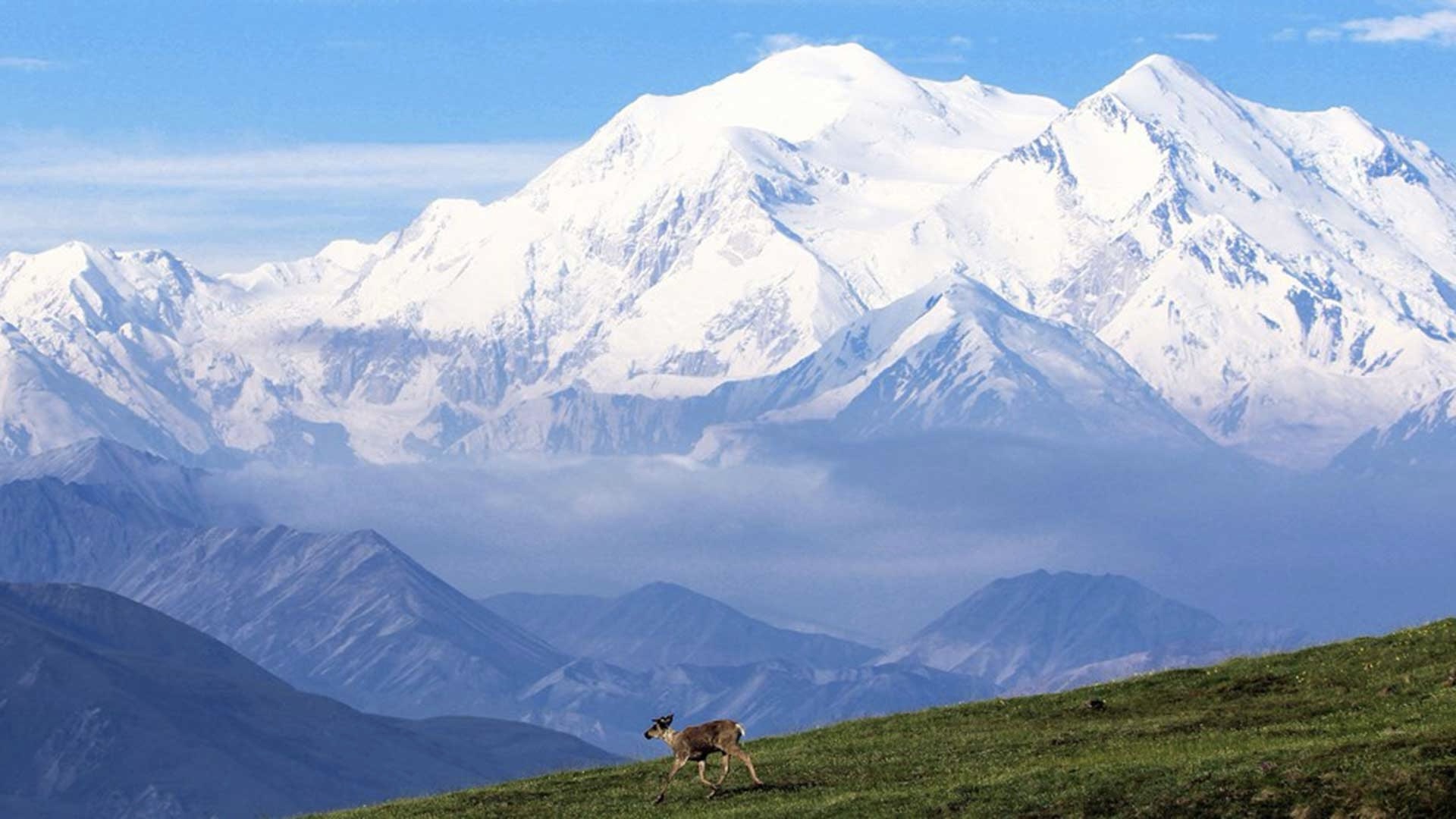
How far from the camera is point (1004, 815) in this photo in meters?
58.2

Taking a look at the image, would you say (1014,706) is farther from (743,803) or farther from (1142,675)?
(743,803)

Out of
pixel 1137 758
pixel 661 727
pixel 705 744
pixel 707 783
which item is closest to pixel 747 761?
pixel 705 744

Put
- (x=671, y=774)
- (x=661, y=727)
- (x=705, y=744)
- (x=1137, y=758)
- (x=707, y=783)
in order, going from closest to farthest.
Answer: (x=1137, y=758) < (x=671, y=774) < (x=705, y=744) < (x=707, y=783) < (x=661, y=727)

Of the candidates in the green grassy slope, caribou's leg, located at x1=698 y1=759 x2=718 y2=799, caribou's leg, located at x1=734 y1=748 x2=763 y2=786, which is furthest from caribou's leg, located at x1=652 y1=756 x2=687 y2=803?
caribou's leg, located at x1=734 y1=748 x2=763 y2=786

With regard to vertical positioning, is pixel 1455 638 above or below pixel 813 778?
above

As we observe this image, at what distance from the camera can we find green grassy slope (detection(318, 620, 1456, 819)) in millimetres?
56750

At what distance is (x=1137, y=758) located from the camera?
63156 millimetres

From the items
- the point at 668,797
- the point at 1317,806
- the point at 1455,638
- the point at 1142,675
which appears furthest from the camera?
the point at 1142,675

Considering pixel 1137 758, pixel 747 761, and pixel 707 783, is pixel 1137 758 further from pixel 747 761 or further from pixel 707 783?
pixel 707 783

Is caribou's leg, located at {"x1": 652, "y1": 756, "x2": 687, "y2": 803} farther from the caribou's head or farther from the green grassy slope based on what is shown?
the caribou's head

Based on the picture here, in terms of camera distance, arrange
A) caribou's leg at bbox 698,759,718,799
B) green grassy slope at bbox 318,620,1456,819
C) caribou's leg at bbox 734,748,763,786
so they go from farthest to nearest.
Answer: caribou's leg at bbox 698,759,718,799
caribou's leg at bbox 734,748,763,786
green grassy slope at bbox 318,620,1456,819

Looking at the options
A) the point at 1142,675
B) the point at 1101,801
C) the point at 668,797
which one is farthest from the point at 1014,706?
the point at 1101,801

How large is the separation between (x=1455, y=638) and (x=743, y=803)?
24.6 metres

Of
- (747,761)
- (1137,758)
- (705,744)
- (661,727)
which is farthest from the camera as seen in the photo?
(661,727)
